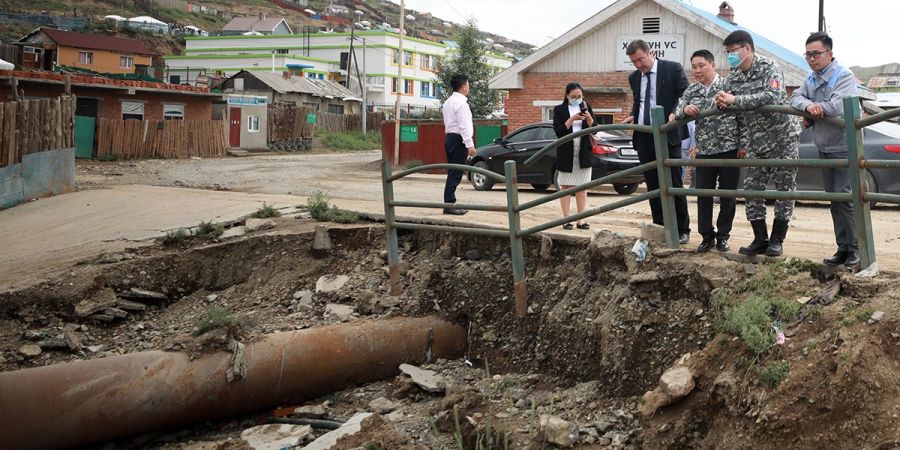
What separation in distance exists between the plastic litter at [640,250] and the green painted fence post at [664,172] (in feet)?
0.64

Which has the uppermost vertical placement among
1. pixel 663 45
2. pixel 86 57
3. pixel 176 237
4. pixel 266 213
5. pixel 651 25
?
pixel 86 57

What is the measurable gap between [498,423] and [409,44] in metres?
73.1

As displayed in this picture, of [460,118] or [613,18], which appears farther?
[613,18]

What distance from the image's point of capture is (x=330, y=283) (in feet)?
28.9

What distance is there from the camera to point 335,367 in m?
7.56

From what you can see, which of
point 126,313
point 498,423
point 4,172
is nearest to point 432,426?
point 498,423

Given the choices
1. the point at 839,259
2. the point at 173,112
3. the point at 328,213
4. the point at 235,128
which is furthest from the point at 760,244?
the point at 235,128

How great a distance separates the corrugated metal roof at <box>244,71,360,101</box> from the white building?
35.4ft

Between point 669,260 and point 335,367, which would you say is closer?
point 669,260

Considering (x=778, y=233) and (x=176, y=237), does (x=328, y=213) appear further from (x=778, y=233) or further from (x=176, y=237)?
(x=778, y=233)

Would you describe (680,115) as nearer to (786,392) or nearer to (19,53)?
(786,392)

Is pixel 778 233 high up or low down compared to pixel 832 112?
down

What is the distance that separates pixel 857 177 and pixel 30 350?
6.79 meters

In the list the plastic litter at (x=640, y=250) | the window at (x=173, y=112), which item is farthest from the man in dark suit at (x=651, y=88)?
the window at (x=173, y=112)
